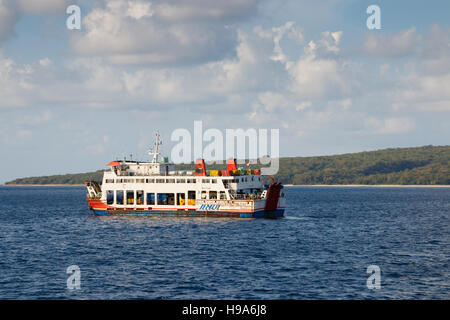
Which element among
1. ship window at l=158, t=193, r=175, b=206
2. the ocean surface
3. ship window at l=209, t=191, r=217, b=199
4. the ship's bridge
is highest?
the ship's bridge

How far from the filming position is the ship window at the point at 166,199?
83.6 meters

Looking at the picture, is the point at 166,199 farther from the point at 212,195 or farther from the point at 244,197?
the point at 244,197

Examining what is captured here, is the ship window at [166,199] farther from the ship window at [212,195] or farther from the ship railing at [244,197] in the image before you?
the ship railing at [244,197]

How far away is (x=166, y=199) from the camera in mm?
85938

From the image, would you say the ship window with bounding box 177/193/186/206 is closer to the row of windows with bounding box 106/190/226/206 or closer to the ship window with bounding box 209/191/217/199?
the row of windows with bounding box 106/190/226/206

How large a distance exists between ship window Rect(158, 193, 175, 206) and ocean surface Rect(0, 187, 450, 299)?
4.21 metres

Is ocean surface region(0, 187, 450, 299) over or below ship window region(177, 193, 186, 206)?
below

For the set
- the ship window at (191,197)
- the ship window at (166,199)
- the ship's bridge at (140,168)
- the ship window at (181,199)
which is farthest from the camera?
the ship's bridge at (140,168)

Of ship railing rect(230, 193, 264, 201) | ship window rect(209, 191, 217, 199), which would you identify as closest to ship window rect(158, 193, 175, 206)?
ship window rect(209, 191, 217, 199)

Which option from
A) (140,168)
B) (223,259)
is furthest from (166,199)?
(223,259)

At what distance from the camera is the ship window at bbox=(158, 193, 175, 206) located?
83562mm

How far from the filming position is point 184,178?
81938 mm

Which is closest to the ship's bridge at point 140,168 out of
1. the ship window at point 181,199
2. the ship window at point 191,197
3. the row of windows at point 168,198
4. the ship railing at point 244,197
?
the row of windows at point 168,198
